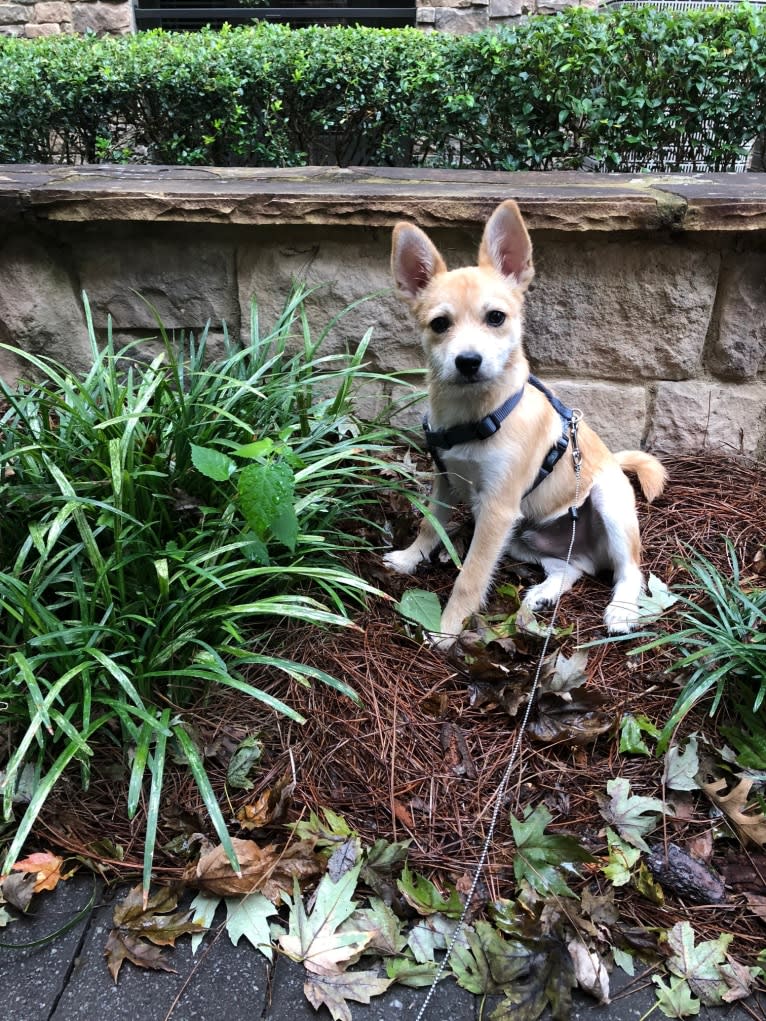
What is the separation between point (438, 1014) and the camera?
62.0 inches

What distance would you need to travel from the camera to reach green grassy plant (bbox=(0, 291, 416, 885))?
1921mm

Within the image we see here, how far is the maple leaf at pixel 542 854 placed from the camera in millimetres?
1754

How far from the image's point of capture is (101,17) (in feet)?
24.2

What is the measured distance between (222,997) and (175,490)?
1.44 meters

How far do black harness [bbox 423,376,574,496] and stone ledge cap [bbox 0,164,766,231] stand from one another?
2.42 ft

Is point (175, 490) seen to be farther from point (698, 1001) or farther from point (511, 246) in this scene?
point (698, 1001)

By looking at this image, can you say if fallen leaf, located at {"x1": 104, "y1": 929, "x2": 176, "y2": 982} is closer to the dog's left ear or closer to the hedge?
the dog's left ear

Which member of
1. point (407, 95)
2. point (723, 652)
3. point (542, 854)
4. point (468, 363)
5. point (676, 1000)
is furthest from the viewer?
point (407, 95)

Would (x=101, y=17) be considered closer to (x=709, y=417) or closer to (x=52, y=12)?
(x=52, y=12)

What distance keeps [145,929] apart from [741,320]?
123 inches

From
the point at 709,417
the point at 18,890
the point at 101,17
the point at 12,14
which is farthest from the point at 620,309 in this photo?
the point at 12,14

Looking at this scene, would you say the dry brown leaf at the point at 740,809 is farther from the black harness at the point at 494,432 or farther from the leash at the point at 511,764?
the black harness at the point at 494,432

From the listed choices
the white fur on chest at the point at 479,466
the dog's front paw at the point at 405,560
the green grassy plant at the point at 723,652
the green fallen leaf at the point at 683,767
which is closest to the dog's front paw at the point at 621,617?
the green grassy plant at the point at 723,652

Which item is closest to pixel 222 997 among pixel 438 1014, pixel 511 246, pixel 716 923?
pixel 438 1014
